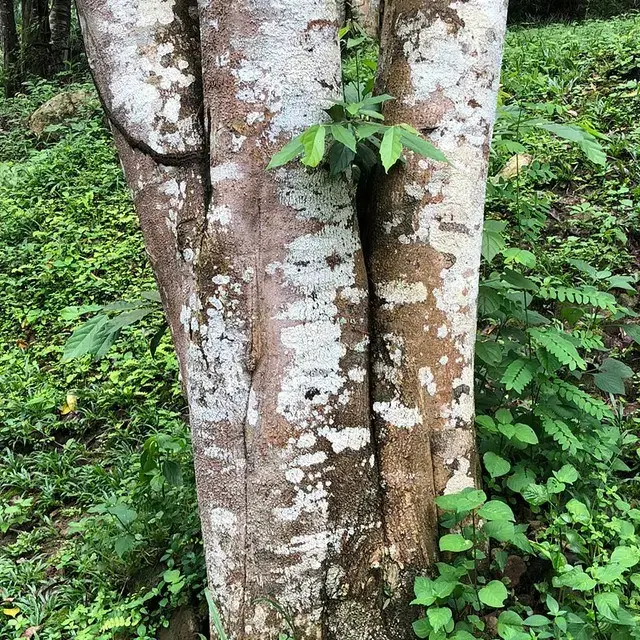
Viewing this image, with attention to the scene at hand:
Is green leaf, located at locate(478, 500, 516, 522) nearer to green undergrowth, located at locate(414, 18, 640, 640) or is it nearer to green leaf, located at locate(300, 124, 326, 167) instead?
green undergrowth, located at locate(414, 18, 640, 640)

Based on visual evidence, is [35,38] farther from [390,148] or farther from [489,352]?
[390,148]

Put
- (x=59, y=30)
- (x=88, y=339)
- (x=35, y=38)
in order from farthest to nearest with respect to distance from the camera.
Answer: (x=59, y=30) < (x=35, y=38) < (x=88, y=339)

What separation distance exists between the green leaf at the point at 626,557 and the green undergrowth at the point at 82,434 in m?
1.30

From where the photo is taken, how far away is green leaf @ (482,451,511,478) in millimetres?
1922

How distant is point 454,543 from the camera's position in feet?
5.47

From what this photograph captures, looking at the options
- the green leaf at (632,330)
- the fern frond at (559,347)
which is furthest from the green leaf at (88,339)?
the green leaf at (632,330)

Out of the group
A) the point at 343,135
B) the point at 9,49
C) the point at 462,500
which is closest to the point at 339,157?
the point at 343,135

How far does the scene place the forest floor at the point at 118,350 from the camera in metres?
2.40

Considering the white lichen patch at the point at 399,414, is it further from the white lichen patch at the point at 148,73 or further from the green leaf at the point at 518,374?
the white lichen patch at the point at 148,73

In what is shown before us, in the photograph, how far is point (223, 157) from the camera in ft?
5.51

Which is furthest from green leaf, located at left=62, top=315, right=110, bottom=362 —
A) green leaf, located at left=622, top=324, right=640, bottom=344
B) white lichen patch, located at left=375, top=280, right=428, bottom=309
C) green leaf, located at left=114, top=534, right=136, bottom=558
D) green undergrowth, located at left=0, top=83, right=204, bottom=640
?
green leaf, located at left=622, top=324, right=640, bottom=344

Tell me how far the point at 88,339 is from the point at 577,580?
155cm

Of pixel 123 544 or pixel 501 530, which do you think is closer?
pixel 501 530

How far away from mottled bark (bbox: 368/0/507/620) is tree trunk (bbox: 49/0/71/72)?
9.16m
